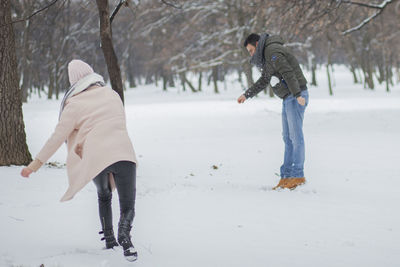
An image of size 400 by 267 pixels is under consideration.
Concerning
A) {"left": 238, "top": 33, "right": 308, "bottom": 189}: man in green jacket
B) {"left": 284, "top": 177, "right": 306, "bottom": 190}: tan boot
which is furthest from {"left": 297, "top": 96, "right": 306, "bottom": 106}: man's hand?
{"left": 284, "top": 177, "right": 306, "bottom": 190}: tan boot

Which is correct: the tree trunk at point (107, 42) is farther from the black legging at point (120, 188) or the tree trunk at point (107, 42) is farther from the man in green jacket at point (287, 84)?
the black legging at point (120, 188)

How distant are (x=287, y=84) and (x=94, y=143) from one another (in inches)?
118

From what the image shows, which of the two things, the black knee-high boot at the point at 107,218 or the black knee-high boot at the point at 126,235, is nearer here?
the black knee-high boot at the point at 126,235

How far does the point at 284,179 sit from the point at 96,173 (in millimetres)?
3344

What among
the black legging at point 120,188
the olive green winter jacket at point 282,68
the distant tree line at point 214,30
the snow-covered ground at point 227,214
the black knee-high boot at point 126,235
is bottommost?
the snow-covered ground at point 227,214

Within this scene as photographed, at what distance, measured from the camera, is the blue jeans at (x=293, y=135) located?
5.50 meters

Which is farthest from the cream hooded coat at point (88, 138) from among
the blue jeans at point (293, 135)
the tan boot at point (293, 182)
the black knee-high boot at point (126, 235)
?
the tan boot at point (293, 182)

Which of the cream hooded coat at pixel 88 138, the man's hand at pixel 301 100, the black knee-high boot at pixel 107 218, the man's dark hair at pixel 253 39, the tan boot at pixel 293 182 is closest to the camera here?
Answer: the cream hooded coat at pixel 88 138

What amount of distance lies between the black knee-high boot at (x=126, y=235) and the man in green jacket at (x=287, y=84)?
281cm

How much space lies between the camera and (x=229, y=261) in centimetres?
331

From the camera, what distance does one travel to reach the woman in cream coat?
10.3 feet

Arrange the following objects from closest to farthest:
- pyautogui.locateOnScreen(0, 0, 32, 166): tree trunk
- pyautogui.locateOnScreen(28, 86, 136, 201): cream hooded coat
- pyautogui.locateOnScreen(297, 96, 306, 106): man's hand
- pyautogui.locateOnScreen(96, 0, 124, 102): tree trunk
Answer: pyautogui.locateOnScreen(28, 86, 136, 201): cream hooded coat, pyautogui.locateOnScreen(297, 96, 306, 106): man's hand, pyautogui.locateOnScreen(0, 0, 32, 166): tree trunk, pyautogui.locateOnScreen(96, 0, 124, 102): tree trunk

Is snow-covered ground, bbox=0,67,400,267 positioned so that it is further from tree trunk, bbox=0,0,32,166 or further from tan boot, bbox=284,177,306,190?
tree trunk, bbox=0,0,32,166

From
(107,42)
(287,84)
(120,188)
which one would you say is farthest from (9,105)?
(287,84)
